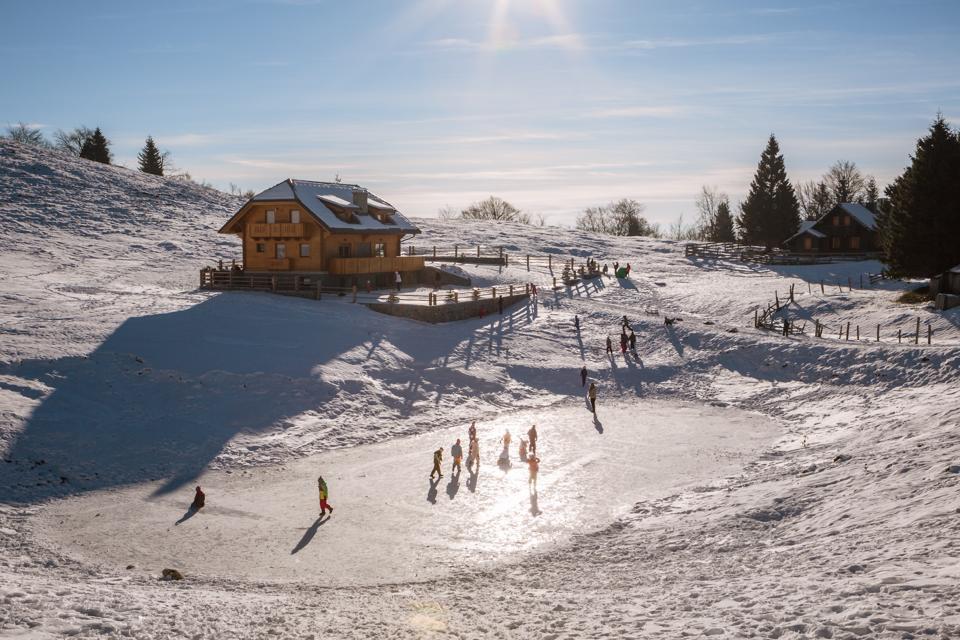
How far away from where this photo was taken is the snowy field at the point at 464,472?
1502 cm

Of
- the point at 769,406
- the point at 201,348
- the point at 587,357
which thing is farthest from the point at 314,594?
the point at 587,357

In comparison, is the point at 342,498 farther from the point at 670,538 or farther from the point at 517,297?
the point at 517,297

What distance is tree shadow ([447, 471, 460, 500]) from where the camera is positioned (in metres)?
23.7

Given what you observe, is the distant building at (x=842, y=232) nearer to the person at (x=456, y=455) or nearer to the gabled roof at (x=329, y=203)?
the gabled roof at (x=329, y=203)

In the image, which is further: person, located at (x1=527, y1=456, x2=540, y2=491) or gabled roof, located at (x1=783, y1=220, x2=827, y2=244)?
gabled roof, located at (x1=783, y1=220, x2=827, y2=244)

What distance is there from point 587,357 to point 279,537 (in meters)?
25.0

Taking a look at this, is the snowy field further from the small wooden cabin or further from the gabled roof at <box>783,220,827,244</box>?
the gabled roof at <box>783,220,827,244</box>

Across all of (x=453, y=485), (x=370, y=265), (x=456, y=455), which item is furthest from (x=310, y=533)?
(x=370, y=265)

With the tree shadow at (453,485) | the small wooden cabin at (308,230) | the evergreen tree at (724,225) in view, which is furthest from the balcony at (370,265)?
the evergreen tree at (724,225)

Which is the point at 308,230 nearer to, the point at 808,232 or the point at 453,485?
the point at 453,485

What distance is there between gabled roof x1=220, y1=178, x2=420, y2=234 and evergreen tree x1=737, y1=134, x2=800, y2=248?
49.4 metres

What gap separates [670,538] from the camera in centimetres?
1970

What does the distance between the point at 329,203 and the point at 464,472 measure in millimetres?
30197

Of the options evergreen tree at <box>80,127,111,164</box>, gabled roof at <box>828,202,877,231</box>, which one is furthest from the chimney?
evergreen tree at <box>80,127,111,164</box>
